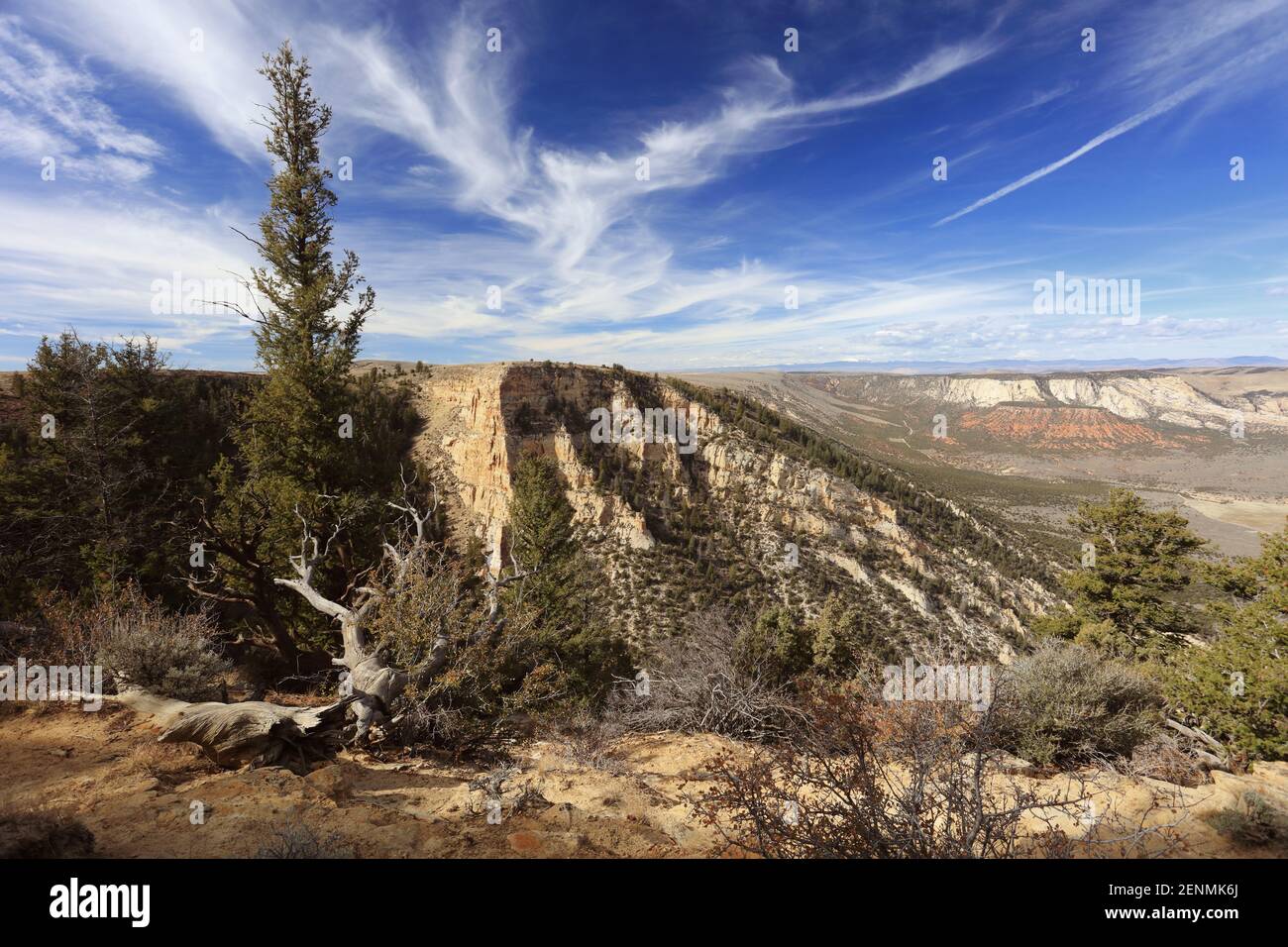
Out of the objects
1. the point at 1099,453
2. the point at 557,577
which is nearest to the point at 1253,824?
the point at 557,577

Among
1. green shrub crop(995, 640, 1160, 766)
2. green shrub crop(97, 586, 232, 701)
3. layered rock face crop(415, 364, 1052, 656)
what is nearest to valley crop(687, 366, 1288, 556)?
layered rock face crop(415, 364, 1052, 656)

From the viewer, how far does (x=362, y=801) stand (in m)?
5.14

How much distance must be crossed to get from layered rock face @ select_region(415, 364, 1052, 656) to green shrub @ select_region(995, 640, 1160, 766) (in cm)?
2531

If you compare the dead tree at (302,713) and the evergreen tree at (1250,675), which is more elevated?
the dead tree at (302,713)

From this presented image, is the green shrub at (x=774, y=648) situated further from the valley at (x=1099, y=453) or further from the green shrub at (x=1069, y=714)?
the valley at (x=1099, y=453)

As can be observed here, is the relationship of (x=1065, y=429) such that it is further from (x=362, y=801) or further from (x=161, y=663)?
(x=161, y=663)

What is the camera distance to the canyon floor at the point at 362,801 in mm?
4227

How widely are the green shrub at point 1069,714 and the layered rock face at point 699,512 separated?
25.3 meters

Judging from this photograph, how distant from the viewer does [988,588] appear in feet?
152

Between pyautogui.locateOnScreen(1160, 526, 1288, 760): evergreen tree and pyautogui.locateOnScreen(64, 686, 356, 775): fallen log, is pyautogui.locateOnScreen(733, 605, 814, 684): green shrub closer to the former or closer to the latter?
pyautogui.locateOnScreen(1160, 526, 1288, 760): evergreen tree

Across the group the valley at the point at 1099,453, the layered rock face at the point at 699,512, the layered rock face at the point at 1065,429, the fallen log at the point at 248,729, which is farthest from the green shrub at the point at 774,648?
the layered rock face at the point at 1065,429

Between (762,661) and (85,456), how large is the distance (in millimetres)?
19740
